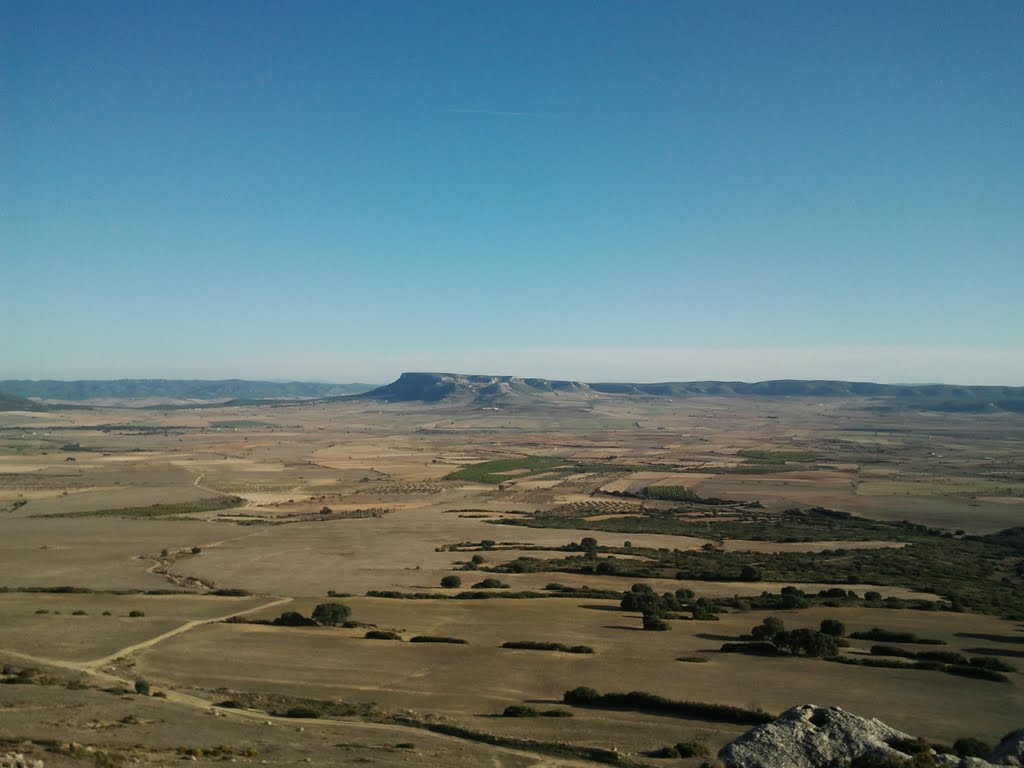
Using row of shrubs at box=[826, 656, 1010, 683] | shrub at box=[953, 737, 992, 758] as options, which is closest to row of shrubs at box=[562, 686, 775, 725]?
shrub at box=[953, 737, 992, 758]

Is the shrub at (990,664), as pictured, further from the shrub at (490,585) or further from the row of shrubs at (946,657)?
the shrub at (490,585)

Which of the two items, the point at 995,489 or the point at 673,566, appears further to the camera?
the point at 995,489

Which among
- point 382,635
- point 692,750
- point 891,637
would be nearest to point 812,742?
point 692,750

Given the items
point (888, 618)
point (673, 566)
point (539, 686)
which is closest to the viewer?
point (539, 686)

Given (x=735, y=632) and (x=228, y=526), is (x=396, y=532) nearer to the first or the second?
(x=228, y=526)

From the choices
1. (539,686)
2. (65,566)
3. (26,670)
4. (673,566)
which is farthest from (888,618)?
(65,566)

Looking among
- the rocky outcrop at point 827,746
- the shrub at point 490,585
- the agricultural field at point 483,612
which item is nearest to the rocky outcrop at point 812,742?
the rocky outcrop at point 827,746
